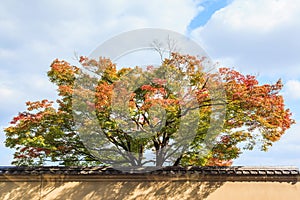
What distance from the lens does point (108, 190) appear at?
837cm

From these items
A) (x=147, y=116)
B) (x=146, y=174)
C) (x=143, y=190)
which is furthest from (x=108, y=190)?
(x=147, y=116)

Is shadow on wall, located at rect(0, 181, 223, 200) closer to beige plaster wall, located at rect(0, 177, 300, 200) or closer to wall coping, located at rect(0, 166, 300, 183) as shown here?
beige plaster wall, located at rect(0, 177, 300, 200)

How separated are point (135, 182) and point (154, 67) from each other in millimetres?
→ 4348

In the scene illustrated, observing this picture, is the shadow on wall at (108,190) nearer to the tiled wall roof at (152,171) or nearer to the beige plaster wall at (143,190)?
the beige plaster wall at (143,190)

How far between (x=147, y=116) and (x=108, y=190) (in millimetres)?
3046

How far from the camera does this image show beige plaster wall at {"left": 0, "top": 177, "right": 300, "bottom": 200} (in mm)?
8289

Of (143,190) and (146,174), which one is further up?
(146,174)

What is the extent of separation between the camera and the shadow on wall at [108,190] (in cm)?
828

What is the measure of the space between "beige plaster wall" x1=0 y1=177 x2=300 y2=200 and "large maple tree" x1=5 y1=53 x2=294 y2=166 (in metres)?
2.05

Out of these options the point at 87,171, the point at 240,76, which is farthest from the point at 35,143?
the point at 240,76

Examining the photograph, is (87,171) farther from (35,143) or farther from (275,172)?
(275,172)

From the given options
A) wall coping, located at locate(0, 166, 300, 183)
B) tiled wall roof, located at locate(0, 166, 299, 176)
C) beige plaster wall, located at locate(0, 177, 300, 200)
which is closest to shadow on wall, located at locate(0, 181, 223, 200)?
beige plaster wall, located at locate(0, 177, 300, 200)

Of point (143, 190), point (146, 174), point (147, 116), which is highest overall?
point (147, 116)

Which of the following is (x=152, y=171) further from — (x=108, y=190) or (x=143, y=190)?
(x=108, y=190)
